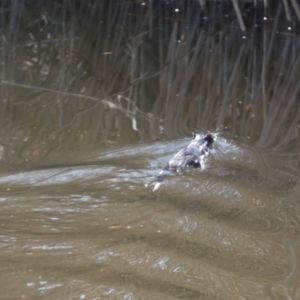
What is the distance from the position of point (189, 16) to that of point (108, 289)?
5865mm

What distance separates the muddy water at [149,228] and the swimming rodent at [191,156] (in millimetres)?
59

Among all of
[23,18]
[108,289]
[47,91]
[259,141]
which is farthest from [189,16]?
[108,289]

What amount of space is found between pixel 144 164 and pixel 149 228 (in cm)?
79

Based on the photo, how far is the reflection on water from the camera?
2.50 meters

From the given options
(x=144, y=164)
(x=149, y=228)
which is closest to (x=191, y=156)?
(x=144, y=164)

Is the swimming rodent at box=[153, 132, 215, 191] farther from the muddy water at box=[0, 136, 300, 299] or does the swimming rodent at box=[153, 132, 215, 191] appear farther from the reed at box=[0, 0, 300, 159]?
the reed at box=[0, 0, 300, 159]

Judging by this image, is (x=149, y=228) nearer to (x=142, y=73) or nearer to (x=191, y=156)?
(x=191, y=156)

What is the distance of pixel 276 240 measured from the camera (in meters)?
2.83

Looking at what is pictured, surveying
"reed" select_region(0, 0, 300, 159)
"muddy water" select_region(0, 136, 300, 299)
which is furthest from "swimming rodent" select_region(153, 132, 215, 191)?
"reed" select_region(0, 0, 300, 159)

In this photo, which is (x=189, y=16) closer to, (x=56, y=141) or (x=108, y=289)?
(x=56, y=141)

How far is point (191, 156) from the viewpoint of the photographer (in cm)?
356

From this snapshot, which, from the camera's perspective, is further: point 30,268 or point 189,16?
point 189,16

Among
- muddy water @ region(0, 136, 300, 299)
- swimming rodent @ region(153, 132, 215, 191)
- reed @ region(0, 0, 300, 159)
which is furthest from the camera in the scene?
reed @ region(0, 0, 300, 159)

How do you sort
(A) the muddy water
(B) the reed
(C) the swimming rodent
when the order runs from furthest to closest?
1. (B) the reed
2. (C) the swimming rodent
3. (A) the muddy water
